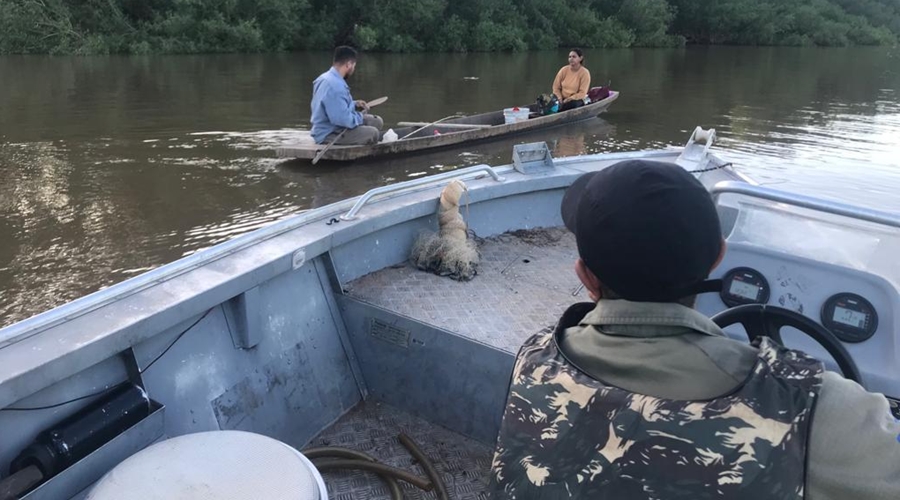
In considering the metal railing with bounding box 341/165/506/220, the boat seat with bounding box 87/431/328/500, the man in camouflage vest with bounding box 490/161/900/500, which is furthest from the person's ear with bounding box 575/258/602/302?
the metal railing with bounding box 341/165/506/220

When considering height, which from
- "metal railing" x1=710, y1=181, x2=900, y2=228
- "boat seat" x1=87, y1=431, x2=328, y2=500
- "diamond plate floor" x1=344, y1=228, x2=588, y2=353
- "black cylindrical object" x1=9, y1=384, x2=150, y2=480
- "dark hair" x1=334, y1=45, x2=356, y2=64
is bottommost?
"diamond plate floor" x1=344, y1=228, x2=588, y2=353

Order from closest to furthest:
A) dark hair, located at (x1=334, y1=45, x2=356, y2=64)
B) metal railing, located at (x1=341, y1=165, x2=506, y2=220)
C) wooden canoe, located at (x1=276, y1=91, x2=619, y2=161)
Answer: metal railing, located at (x1=341, y1=165, x2=506, y2=220) < dark hair, located at (x1=334, y1=45, x2=356, y2=64) < wooden canoe, located at (x1=276, y1=91, x2=619, y2=161)

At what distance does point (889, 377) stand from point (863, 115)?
741 inches

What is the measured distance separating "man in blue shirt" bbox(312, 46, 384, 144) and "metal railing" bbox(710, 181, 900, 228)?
691cm

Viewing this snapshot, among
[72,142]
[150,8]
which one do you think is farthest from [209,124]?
[150,8]

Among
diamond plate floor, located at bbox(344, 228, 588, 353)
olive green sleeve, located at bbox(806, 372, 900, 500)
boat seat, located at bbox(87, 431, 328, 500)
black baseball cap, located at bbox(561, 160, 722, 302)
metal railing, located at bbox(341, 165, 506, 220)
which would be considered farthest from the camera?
metal railing, located at bbox(341, 165, 506, 220)

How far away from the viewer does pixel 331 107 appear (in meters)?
9.31

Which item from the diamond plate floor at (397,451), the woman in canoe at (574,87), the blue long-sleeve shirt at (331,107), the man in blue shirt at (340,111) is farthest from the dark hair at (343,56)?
the diamond plate floor at (397,451)

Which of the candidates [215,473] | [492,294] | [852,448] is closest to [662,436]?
[852,448]

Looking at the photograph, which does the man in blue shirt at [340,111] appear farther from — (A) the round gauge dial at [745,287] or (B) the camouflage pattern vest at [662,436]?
(B) the camouflage pattern vest at [662,436]

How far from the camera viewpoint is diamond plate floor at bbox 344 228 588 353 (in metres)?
3.17

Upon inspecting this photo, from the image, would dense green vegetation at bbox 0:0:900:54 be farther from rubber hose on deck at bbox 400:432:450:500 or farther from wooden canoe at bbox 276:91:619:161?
rubber hose on deck at bbox 400:432:450:500

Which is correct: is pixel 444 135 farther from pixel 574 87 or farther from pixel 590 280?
pixel 590 280

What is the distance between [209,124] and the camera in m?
12.7
